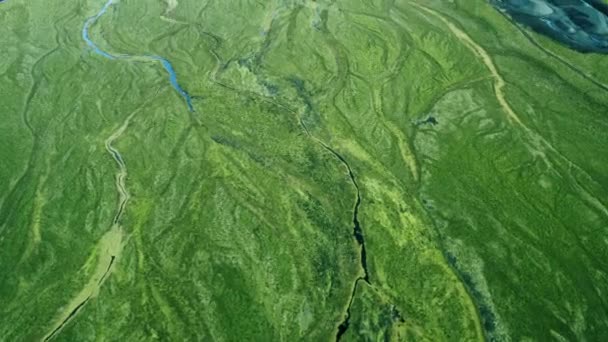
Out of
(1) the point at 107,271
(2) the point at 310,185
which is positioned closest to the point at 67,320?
(1) the point at 107,271

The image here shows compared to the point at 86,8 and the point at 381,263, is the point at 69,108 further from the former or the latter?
the point at 381,263

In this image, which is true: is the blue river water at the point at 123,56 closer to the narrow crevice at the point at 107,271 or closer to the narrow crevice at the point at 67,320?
the narrow crevice at the point at 107,271

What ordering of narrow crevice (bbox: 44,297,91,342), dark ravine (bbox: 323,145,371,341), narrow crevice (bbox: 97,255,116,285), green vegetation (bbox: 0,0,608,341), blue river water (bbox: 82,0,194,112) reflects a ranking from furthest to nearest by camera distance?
1. blue river water (bbox: 82,0,194,112)
2. narrow crevice (bbox: 97,255,116,285)
3. green vegetation (bbox: 0,0,608,341)
4. narrow crevice (bbox: 44,297,91,342)
5. dark ravine (bbox: 323,145,371,341)

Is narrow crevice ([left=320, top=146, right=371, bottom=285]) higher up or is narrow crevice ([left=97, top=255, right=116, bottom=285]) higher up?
narrow crevice ([left=320, top=146, right=371, bottom=285])

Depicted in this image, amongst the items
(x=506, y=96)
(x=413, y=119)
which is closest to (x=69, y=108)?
(x=413, y=119)

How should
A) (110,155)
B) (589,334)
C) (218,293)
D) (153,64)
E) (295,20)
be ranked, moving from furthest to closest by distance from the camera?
(295,20)
(153,64)
(110,155)
(218,293)
(589,334)

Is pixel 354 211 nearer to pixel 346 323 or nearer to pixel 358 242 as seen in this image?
pixel 358 242

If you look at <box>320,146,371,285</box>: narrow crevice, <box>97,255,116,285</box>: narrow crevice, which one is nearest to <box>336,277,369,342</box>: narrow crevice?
<box>320,146,371,285</box>: narrow crevice

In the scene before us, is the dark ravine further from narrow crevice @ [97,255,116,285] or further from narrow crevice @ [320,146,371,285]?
narrow crevice @ [97,255,116,285]

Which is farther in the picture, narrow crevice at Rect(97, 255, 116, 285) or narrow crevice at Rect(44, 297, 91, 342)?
narrow crevice at Rect(97, 255, 116, 285)
